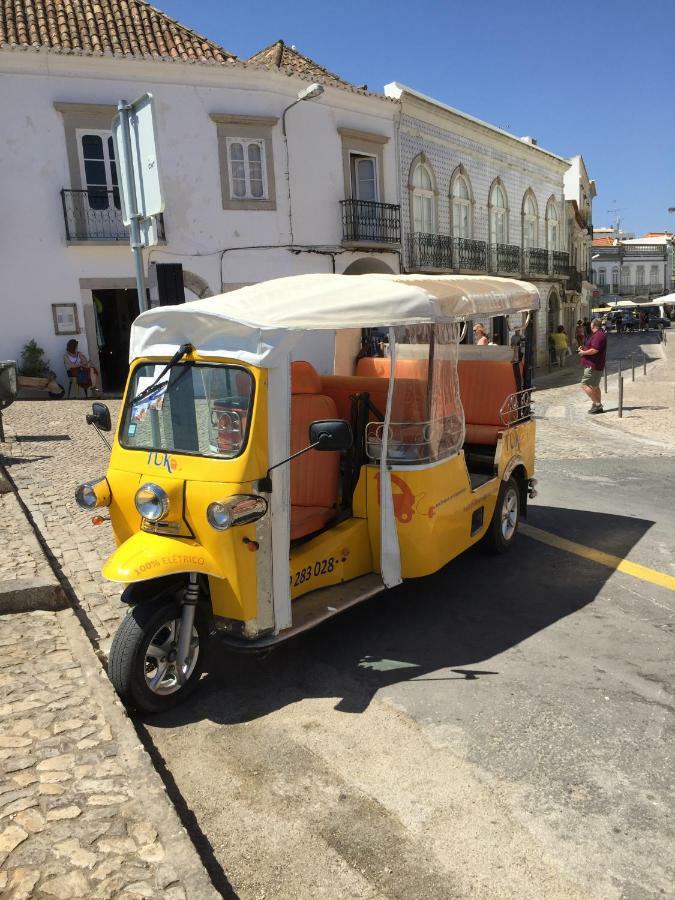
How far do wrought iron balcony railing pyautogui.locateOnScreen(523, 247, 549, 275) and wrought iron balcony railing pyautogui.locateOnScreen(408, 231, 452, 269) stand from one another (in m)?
6.73

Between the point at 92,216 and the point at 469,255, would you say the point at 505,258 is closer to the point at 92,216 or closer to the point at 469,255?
the point at 469,255

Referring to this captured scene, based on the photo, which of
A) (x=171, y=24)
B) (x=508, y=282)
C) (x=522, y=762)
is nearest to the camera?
(x=522, y=762)

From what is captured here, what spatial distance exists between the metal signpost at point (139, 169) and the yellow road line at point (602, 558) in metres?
4.33

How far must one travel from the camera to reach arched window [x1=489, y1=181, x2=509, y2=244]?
87.5 feet

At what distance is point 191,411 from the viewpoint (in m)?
4.41

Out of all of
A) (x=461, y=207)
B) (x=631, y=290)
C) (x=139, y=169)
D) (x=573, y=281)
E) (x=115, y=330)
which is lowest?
(x=115, y=330)

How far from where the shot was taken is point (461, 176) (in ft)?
80.5

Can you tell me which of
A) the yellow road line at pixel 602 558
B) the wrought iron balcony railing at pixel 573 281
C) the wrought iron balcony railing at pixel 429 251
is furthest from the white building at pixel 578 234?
the yellow road line at pixel 602 558

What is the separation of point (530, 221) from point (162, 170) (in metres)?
18.7

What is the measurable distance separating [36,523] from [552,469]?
256 inches

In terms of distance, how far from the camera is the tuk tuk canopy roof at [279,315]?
417 centimetres

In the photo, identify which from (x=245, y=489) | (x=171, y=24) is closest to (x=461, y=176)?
(x=171, y=24)

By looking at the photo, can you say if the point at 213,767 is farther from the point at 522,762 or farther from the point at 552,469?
the point at 552,469

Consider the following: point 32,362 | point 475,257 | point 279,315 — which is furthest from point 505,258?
point 279,315
